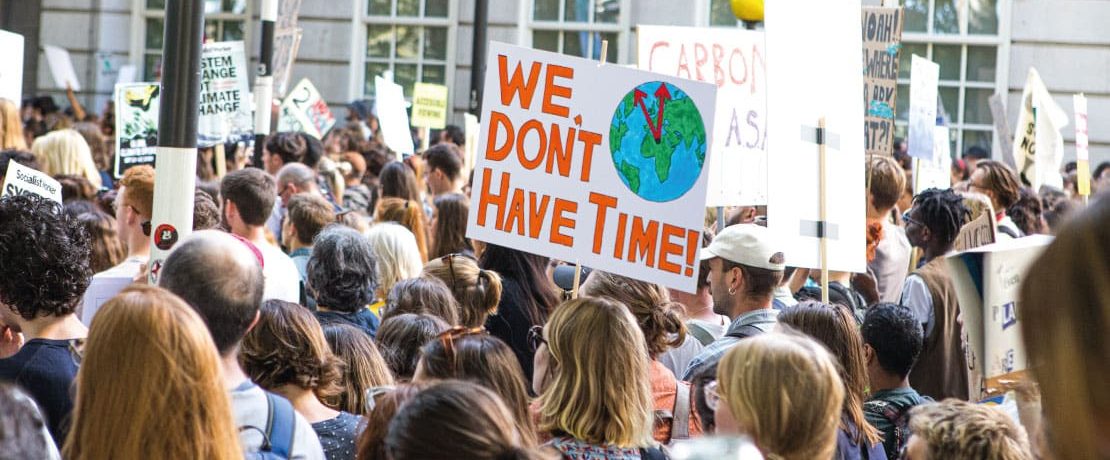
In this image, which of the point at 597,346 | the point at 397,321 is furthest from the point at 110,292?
the point at 597,346

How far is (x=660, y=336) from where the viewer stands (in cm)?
442

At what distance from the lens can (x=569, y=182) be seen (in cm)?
469

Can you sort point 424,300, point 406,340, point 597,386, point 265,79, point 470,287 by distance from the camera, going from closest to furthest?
1. point 597,386
2. point 406,340
3. point 424,300
4. point 470,287
5. point 265,79

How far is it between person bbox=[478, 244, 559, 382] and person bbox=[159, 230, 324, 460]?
2.62 m

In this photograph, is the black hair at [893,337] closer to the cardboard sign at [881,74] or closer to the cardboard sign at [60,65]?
the cardboard sign at [881,74]

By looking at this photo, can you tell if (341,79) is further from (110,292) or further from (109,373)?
(109,373)

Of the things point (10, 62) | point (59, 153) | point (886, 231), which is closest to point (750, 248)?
point (886, 231)

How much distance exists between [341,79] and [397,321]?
1743cm

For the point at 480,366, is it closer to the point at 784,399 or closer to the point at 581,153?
the point at 784,399

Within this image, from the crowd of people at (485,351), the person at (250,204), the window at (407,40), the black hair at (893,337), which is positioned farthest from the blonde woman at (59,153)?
the window at (407,40)

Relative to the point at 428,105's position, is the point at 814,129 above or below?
below

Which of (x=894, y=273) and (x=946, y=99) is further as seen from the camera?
(x=946, y=99)

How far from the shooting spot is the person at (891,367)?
424cm

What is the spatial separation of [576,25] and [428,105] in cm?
710
